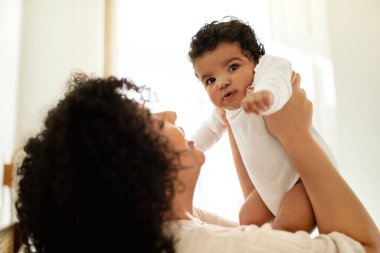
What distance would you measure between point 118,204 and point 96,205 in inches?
1.4

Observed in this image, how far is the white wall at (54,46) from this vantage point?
1375 millimetres

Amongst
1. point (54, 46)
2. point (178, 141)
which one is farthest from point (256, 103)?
point (54, 46)

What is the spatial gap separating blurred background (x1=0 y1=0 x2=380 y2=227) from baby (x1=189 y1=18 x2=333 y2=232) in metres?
0.38

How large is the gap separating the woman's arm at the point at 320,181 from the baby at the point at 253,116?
0.06 m

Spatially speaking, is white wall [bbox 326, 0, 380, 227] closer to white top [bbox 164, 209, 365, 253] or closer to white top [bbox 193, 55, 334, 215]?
white top [bbox 193, 55, 334, 215]

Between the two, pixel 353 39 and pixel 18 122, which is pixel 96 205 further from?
pixel 353 39

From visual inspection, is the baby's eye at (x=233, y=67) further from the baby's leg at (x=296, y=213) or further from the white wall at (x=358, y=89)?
the white wall at (x=358, y=89)

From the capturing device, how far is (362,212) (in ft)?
2.14

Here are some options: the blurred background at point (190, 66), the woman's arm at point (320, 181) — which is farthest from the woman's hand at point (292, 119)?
the blurred background at point (190, 66)

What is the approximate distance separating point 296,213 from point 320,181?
10 cm

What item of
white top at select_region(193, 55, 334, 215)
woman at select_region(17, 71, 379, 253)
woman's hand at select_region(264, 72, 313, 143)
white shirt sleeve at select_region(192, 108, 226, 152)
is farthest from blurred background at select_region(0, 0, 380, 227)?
woman at select_region(17, 71, 379, 253)

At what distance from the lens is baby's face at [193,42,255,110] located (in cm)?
96

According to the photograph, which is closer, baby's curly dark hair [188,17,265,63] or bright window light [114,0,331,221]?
baby's curly dark hair [188,17,265,63]

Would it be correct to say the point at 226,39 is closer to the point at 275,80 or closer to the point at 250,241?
the point at 275,80
